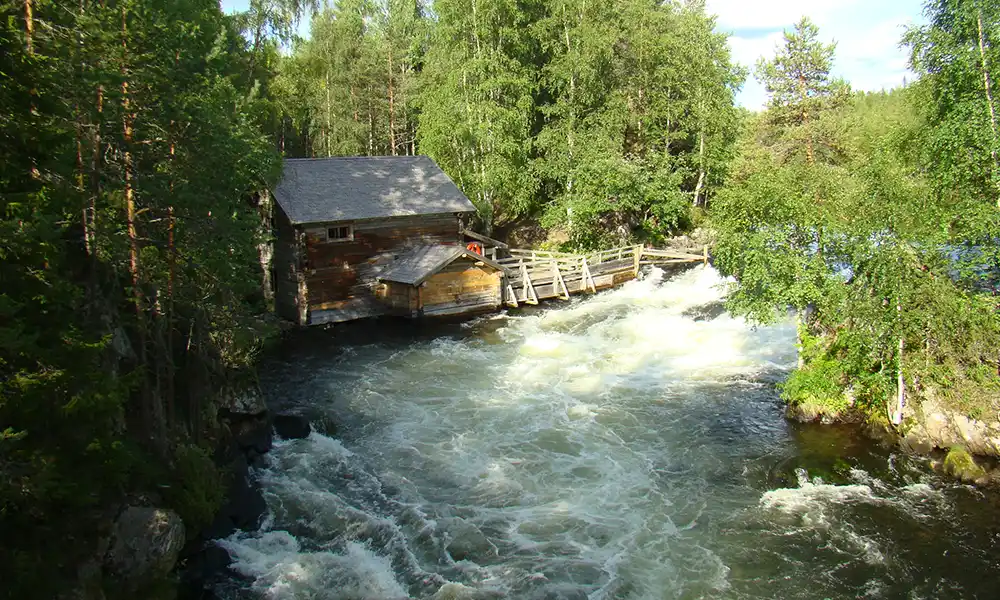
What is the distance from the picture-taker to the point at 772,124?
25.7 m

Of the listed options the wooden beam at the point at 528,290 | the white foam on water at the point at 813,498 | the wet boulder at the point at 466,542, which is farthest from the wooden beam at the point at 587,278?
A: the wet boulder at the point at 466,542

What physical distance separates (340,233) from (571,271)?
392 inches

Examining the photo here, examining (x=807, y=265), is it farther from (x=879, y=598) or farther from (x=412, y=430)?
(x=412, y=430)

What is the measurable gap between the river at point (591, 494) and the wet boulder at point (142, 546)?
3.90 ft

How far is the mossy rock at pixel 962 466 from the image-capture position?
39.9ft

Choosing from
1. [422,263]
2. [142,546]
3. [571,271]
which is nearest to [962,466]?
[142,546]

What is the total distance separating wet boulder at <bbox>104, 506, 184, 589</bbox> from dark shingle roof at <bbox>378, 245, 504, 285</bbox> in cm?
1488

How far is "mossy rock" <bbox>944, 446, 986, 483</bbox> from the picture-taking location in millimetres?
12172

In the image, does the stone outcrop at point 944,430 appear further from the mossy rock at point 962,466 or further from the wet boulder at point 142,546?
the wet boulder at point 142,546

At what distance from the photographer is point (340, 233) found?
24281 millimetres

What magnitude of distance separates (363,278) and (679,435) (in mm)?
13948

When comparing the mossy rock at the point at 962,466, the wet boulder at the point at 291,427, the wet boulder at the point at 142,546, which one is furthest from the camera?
the wet boulder at the point at 291,427

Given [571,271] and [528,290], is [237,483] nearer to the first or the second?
[528,290]

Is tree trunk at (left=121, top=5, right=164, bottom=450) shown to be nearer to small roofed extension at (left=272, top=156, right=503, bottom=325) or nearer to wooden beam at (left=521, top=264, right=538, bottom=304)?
small roofed extension at (left=272, top=156, right=503, bottom=325)
